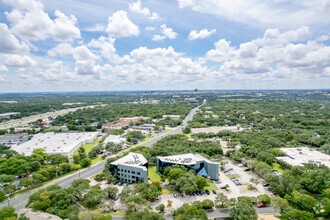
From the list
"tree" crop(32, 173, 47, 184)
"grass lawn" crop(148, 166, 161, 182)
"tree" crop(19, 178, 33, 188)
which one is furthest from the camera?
"grass lawn" crop(148, 166, 161, 182)

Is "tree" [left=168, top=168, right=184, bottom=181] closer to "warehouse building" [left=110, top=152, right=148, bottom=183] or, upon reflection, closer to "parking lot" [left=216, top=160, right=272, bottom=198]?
"warehouse building" [left=110, top=152, right=148, bottom=183]

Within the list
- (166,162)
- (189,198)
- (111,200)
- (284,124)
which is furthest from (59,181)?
(284,124)

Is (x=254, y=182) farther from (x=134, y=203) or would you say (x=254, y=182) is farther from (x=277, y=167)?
(x=134, y=203)

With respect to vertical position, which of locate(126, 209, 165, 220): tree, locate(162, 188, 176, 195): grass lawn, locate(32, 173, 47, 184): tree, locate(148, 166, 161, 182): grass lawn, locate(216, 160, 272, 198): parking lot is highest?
locate(126, 209, 165, 220): tree

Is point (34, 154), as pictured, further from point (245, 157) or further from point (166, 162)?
point (245, 157)

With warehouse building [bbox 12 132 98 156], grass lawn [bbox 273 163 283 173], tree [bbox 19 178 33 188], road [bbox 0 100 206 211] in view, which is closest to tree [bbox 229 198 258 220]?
grass lawn [bbox 273 163 283 173]

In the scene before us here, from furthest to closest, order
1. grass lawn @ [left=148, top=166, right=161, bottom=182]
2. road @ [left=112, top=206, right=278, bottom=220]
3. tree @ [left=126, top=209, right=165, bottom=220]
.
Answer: grass lawn @ [left=148, top=166, right=161, bottom=182] < road @ [left=112, top=206, right=278, bottom=220] < tree @ [left=126, top=209, right=165, bottom=220]

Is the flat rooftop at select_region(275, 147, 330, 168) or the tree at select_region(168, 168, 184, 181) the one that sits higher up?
the tree at select_region(168, 168, 184, 181)

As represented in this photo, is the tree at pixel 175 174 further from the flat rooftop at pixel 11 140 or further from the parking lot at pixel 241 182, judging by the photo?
the flat rooftop at pixel 11 140
